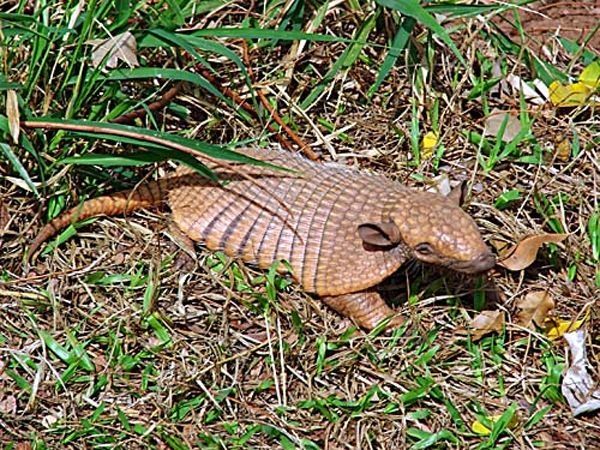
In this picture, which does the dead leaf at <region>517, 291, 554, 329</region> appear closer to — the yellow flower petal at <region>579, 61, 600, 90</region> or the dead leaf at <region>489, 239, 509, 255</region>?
the dead leaf at <region>489, 239, 509, 255</region>

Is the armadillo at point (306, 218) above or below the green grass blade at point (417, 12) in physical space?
below

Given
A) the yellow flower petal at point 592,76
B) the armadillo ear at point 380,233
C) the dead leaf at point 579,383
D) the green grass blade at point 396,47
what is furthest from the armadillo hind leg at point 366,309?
the yellow flower petal at point 592,76

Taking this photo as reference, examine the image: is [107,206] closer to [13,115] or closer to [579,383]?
[13,115]

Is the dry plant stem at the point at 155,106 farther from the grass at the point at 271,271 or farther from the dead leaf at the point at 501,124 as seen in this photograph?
the dead leaf at the point at 501,124

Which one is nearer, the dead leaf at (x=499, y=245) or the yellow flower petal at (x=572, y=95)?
the dead leaf at (x=499, y=245)

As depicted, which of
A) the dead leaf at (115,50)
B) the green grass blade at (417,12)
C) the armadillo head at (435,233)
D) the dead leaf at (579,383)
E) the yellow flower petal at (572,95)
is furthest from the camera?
the yellow flower petal at (572,95)
